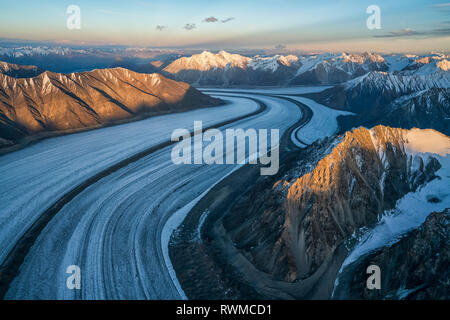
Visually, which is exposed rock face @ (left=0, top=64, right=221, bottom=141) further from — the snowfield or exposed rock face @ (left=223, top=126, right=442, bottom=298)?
the snowfield

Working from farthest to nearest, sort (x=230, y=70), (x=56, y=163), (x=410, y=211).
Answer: (x=230, y=70) < (x=56, y=163) < (x=410, y=211)

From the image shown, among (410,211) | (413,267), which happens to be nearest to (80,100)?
(410,211)

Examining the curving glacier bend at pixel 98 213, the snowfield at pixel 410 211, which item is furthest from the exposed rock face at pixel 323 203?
the curving glacier bend at pixel 98 213

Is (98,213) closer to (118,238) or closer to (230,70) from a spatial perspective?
(118,238)

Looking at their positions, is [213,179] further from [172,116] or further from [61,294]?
[172,116]

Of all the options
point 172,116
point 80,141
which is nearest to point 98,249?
point 80,141
